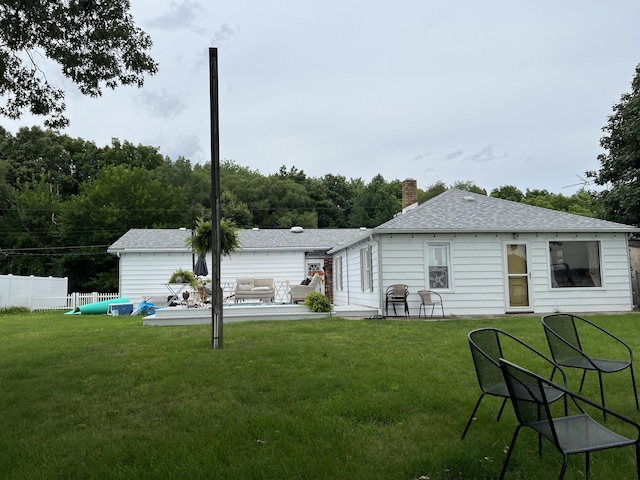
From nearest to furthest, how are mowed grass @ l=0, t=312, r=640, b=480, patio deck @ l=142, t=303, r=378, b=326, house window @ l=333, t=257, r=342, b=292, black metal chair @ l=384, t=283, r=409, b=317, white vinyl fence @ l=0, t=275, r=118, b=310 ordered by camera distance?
mowed grass @ l=0, t=312, r=640, b=480, black metal chair @ l=384, t=283, r=409, b=317, patio deck @ l=142, t=303, r=378, b=326, house window @ l=333, t=257, r=342, b=292, white vinyl fence @ l=0, t=275, r=118, b=310

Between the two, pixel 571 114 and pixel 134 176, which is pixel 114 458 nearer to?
pixel 571 114

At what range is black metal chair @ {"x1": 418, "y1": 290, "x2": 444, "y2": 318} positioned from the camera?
12102 millimetres

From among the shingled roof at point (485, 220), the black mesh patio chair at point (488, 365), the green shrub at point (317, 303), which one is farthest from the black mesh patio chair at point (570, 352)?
the green shrub at point (317, 303)

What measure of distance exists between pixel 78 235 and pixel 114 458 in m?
32.5

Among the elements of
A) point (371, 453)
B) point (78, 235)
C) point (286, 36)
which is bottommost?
point (371, 453)

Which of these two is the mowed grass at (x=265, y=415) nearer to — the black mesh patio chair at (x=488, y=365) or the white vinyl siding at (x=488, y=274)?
the black mesh patio chair at (x=488, y=365)

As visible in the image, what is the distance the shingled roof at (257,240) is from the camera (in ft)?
63.6

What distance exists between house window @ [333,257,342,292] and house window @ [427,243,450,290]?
625 centimetres

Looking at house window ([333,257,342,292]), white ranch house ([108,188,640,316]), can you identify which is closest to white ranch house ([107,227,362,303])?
house window ([333,257,342,292])

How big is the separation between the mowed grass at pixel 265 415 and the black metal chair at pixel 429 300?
442 centimetres

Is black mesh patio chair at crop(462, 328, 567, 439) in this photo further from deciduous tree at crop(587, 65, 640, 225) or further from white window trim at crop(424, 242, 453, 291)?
deciduous tree at crop(587, 65, 640, 225)

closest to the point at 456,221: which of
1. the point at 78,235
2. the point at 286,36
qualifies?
the point at 286,36

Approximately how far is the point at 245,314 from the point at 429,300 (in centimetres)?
481

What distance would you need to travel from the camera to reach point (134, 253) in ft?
64.0
